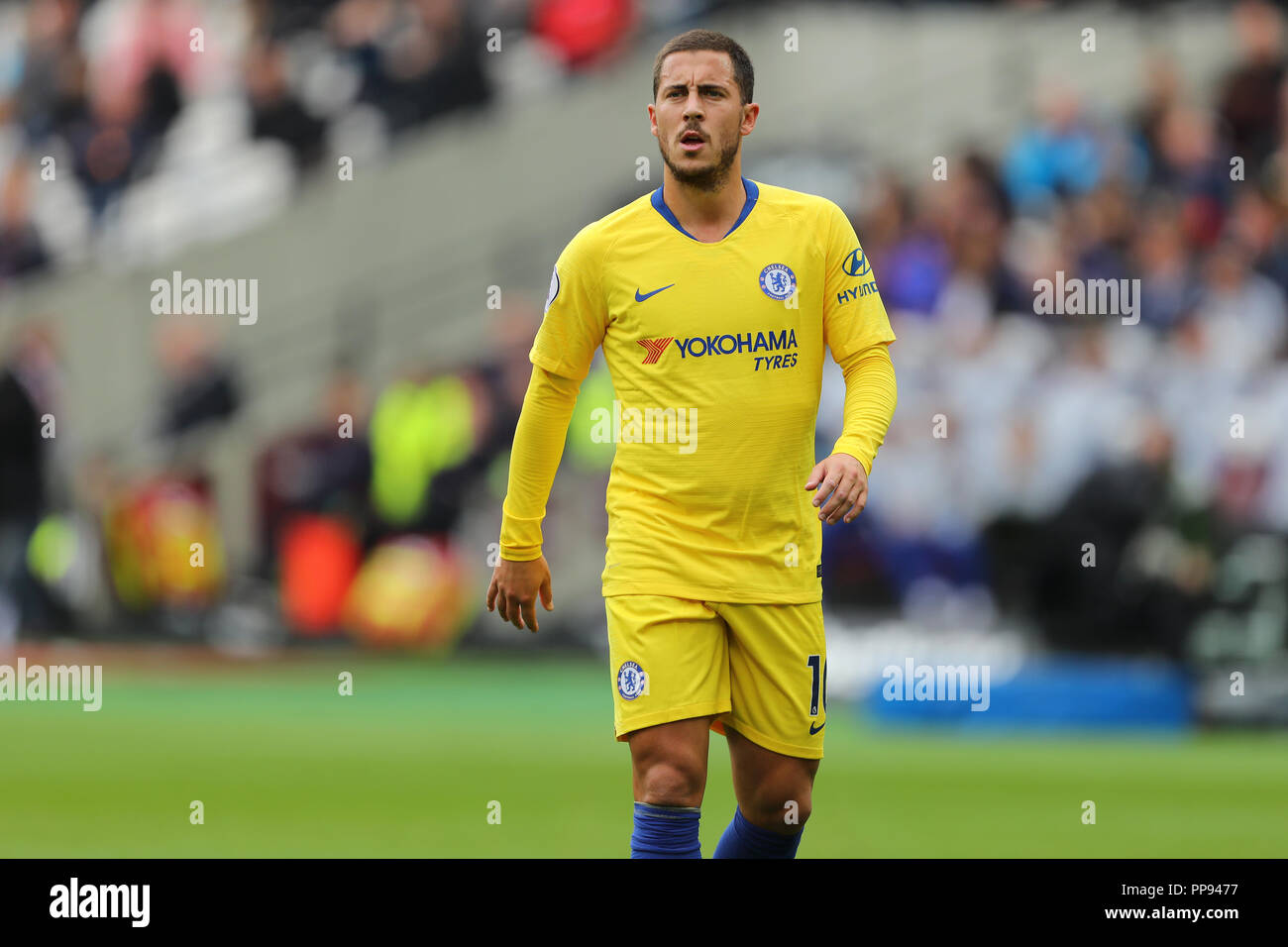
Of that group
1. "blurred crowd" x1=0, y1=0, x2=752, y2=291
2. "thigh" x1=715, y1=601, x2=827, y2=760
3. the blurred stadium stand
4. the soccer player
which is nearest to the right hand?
the soccer player

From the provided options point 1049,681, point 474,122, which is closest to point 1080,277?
point 1049,681

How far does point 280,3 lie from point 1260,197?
9.94m

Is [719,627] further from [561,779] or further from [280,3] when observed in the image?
[280,3]

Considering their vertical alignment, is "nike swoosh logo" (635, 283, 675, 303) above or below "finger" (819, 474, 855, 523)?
above

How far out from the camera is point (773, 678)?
6.52 meters

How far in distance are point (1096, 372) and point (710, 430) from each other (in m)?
10.4

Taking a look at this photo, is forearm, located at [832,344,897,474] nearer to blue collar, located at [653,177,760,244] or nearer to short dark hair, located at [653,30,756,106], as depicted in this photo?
blue collar, located at [653,177,760,244]

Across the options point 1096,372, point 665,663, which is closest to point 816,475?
point 665,663

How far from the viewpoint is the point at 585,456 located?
18.3 metres

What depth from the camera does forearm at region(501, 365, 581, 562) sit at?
661 centimetres

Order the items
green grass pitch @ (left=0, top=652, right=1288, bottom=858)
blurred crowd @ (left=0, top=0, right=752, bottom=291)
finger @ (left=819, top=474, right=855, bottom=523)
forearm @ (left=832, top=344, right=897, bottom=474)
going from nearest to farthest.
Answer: finger @ (left=819, top=474, right=855, bottom=523) < forearm @ (left=832, top=344, right=897, bottom=474) < green grass pitch @ (left=0, top=652, right=1288, bottom=858) < blurred crowd @ (left=0, top=0, right=752, bottom=291)

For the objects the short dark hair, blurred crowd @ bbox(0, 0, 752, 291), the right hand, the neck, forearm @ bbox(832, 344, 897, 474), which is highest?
blurred crowd @ bbox(0, 0, 752, 291)

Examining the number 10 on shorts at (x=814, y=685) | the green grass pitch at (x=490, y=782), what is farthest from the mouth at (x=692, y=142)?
the green grass pitch at (x=490, y=782)
